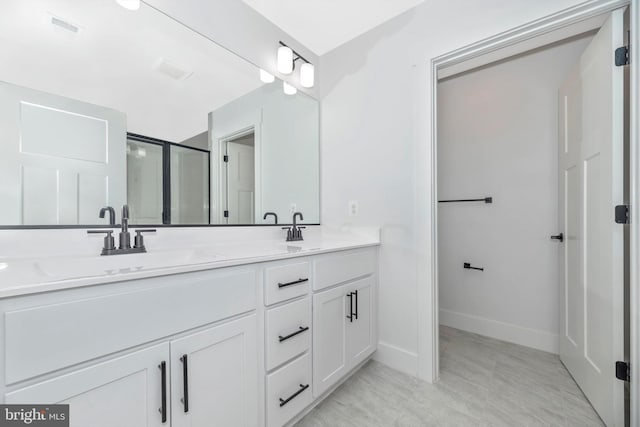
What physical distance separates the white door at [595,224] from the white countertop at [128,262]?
1161mm

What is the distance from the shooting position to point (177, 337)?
0.87 metres

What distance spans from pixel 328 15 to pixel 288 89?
1.80 feet

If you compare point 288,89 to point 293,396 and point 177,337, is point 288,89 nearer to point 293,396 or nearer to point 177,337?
point 177,337

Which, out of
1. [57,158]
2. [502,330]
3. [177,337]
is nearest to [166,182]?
[57,158]

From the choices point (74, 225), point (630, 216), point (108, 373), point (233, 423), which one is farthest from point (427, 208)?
point (74, 225)

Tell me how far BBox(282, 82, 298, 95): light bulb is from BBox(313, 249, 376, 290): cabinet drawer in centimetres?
131

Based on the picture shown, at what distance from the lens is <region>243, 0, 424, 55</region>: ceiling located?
1.71 m

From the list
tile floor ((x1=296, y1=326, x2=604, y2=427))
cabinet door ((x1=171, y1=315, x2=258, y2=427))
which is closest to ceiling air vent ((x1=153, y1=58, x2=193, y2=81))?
cabinet door ((x1=171, y1=315, x2=258, y2=427))

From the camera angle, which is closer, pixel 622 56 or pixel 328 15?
pixel 622 56

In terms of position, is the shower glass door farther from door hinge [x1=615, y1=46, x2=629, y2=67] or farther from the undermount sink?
door hinge [x1=615, y1=46, x2=629, y2=67]

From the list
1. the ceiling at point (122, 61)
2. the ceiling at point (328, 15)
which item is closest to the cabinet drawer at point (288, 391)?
the ceiling at point (122, 61)

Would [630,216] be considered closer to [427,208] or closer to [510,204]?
[427,208]

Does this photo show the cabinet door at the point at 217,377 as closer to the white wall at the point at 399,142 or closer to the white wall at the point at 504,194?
the white wall at the point at 399,142

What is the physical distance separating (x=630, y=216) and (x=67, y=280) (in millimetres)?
2070
